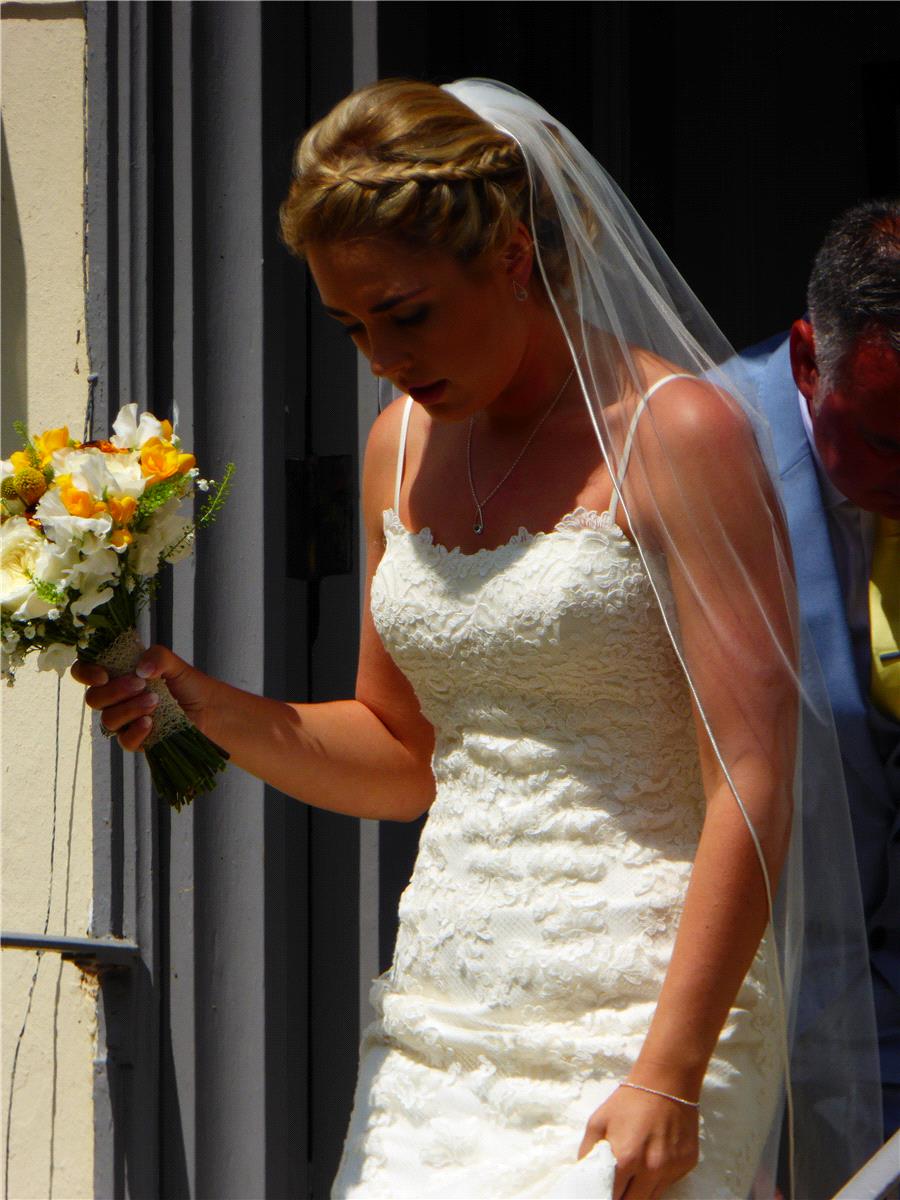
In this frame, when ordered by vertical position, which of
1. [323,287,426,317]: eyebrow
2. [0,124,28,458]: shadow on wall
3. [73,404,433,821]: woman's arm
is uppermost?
[0,124,28,458]: shadow on wall

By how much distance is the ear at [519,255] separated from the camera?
187cm

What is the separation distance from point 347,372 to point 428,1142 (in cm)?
148

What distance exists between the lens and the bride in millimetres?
1735

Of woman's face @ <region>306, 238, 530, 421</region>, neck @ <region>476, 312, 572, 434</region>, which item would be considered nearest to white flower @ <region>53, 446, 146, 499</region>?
woman's face @ <region>306, 238, 530, 421</region>

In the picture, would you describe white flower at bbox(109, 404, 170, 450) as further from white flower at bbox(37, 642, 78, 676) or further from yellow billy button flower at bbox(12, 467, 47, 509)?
white flower at bbox(37, 642, 78, 676)

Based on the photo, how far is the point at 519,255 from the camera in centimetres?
188

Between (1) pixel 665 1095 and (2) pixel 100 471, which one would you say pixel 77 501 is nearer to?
(2) pixel 100 471

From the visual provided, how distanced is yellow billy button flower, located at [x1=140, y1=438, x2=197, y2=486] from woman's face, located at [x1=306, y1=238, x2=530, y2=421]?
0.93ft

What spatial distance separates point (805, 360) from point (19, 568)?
106cm

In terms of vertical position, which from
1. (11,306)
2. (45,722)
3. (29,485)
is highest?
(11,306)

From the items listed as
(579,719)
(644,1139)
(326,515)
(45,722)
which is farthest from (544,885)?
(45,722)

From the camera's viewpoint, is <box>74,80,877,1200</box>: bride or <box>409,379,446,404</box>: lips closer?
<box>74,80,877,1200</box>: bride

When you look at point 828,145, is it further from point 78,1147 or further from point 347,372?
point 78,1147

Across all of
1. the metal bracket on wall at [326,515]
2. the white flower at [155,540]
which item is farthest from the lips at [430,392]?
the metal bracket on wall at [326,515]
